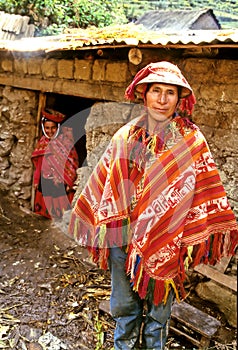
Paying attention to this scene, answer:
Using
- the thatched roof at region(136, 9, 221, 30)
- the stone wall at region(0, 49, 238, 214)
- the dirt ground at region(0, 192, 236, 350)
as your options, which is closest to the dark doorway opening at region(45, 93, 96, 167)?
the stone wall at region(0, 49, 238, 214)

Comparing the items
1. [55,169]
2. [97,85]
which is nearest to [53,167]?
[55,169]

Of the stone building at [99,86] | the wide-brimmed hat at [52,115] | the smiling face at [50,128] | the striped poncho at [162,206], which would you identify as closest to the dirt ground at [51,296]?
the stone building at [99,86]

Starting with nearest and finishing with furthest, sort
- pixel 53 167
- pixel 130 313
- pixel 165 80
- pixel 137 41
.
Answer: pixel 165 80 → pixel 130 313 → pixel 137 41 → pixel 53 167

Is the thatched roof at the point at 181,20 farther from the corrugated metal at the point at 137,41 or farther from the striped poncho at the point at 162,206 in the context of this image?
the striped poncho at the point at 162,206

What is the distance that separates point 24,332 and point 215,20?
8728 millimetres

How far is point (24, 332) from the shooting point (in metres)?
2.96

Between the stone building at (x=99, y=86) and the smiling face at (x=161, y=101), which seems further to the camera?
the stone building at (x=99, y=86)

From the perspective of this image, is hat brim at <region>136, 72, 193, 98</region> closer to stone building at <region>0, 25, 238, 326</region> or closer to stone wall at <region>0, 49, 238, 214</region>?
stone building at <region>0, 25, 238, 326</region>

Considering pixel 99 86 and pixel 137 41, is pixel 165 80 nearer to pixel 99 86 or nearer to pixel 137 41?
pixel 137 41

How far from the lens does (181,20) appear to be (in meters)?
8.67

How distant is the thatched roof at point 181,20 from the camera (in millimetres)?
8500

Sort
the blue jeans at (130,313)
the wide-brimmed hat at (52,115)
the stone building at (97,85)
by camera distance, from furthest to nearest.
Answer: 1. the wide-brimmed hat at (52,115)
2. the stone building at (97,85)
3. the blue jeans at (130,313)

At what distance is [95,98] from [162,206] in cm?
227

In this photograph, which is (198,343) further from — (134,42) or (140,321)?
(134,42)
